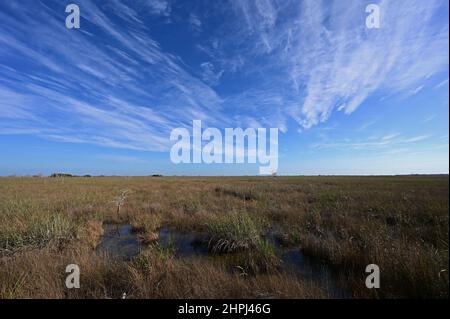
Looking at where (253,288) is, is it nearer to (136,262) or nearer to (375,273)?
(375,273)

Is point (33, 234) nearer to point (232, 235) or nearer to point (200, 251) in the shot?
point (200, 251)

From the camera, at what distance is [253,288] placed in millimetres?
3609

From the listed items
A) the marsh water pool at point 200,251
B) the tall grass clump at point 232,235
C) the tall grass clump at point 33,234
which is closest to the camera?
the marsh water pool at point 200,251

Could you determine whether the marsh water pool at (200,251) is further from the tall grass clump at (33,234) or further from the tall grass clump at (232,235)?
the tall grass clump at (33,234)

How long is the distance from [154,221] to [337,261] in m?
6.28

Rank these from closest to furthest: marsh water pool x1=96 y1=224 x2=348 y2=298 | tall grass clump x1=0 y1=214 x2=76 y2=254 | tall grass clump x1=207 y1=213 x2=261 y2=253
→ marsh water pool x1=96 y1=224 x2=348 y2=298 → tall grass clump x1=0 y1=214 x2=76 y2=254 → tall grass clump x1=207 y1=213 x2=261 y2=253

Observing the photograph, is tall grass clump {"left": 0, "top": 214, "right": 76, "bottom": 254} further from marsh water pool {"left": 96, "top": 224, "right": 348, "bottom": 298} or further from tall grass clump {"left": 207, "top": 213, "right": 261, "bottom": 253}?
tall grass clump {"left": 207, "top": 213, "right": 261, "bottom": 253}

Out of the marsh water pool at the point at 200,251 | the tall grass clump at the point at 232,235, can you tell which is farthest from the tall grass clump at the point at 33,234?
the tall grass clump at the point at 232,235

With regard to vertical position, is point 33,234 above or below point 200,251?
above

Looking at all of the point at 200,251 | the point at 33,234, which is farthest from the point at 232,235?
the point at 33,234

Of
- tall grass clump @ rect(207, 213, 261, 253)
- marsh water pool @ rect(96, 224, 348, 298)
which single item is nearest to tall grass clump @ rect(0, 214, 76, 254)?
marsh water pool @ rect(96, 224, 348, 298)

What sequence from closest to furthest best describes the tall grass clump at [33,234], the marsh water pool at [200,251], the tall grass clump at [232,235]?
the marsh water pool at [200,251] < the tall grass clump at [33,234] < the tall grass clump at [232,235]
